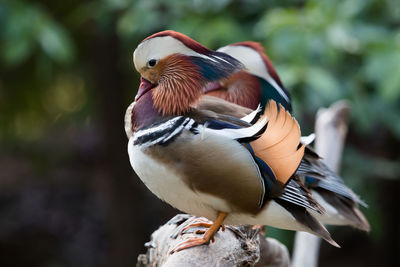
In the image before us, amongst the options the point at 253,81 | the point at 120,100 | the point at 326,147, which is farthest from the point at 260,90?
the point at 120,100

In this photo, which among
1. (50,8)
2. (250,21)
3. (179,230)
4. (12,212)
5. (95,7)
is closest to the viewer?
(179,230)

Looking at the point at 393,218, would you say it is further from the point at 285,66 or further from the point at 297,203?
the point at 297,203

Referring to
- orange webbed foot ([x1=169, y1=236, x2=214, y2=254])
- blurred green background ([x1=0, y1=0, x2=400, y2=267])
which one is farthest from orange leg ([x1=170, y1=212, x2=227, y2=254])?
blurred green background ([x1=0, y1=0, x2=400, y2=267])

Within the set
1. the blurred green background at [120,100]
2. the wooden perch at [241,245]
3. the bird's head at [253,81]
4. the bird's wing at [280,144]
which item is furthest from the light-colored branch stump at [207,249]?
the blurred green background at [120,100]

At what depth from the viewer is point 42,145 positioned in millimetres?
3158

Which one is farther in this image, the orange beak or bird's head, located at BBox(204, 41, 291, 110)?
bird's head, located at BBox(204, 41, 291, 110)

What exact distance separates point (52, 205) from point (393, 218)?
91.0 inches

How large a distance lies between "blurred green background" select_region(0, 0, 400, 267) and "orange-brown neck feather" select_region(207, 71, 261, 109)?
60 cm

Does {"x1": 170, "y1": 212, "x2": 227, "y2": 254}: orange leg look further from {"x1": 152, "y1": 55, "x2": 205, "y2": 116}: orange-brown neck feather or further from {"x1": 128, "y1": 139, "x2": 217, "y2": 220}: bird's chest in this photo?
{"x1": 152, "y1": 55, "x2": 205, "y2": 116}: orange-brown neck feather

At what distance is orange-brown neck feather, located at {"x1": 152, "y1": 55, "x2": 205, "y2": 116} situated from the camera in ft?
2.81

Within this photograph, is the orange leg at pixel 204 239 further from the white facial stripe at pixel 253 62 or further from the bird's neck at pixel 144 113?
the white facial stripe at pixel 253 62

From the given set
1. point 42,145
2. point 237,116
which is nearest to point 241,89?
point 237,116

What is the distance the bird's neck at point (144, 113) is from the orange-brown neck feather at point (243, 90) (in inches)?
9.5

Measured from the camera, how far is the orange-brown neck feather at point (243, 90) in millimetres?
1079
